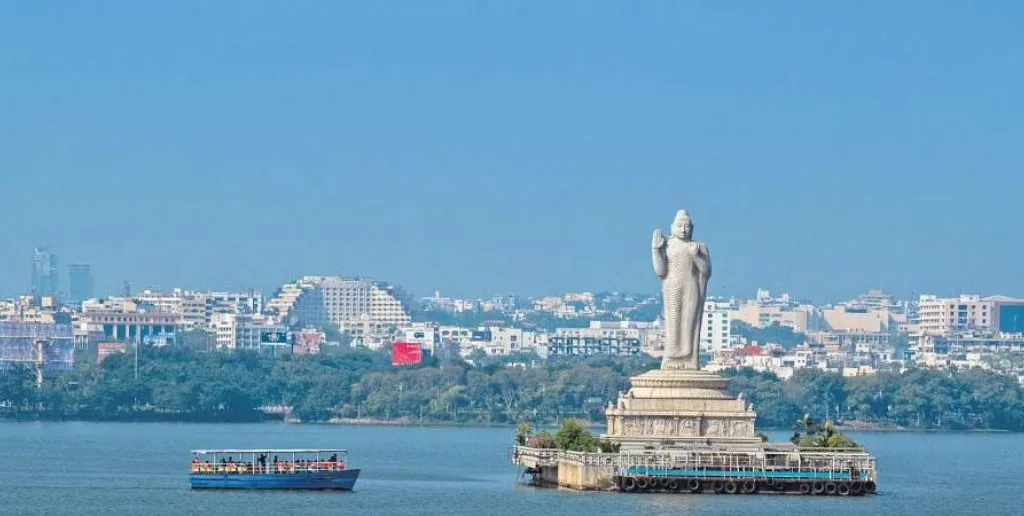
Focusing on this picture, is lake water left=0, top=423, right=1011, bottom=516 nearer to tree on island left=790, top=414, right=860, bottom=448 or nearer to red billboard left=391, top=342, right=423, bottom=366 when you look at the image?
tree on island left=790, top=414, right=860, bottom=448

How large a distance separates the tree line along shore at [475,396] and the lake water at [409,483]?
2056cm

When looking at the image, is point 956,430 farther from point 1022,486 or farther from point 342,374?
point 1022,486

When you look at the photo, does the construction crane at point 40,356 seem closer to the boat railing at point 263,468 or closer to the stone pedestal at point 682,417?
the boat railing at point 263,468

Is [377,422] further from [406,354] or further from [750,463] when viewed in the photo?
[750,463]

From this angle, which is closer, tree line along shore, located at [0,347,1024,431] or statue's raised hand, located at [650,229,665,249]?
statue's raised hand, located at [650,229,665,249]

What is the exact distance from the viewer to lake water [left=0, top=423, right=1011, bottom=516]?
2279 inches

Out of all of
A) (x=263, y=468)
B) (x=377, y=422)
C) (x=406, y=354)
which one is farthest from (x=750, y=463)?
(x=406, y=354)

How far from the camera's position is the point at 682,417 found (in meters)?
62.7

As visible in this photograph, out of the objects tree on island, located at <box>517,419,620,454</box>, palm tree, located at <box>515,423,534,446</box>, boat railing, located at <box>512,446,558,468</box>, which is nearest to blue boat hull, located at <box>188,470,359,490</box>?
boat railing, located at <box>512,446,558,468</box>

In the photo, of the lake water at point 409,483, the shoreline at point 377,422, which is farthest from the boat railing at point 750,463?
the shoreline at point 377,422

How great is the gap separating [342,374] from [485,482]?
79041 millimetres

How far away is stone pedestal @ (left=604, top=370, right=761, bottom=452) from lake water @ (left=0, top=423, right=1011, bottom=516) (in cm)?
218

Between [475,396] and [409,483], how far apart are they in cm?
6857

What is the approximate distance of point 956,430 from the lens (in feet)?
432
